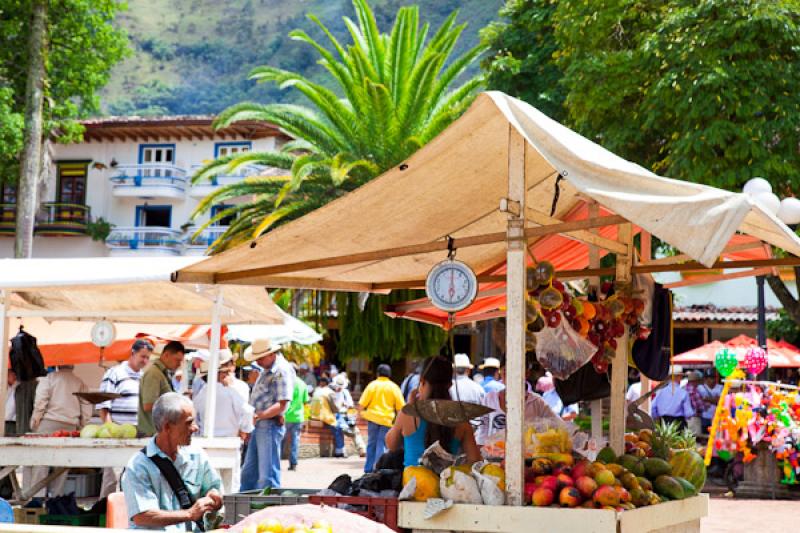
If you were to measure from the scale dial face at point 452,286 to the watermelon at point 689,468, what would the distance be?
2.14 m

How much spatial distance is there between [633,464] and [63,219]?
45389 millimetres

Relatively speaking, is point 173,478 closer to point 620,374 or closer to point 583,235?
point 583,235

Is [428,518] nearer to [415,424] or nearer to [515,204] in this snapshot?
[415,424]

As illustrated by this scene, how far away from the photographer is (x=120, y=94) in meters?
113

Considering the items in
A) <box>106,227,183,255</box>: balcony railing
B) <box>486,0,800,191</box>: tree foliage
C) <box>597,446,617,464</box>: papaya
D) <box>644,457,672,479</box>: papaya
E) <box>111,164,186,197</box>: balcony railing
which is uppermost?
<box>111,164,186,197</box>: balcony railing

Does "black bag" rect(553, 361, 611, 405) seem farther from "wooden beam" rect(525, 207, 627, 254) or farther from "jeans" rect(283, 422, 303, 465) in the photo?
"jeans" rect(283, 422, 303, 465)

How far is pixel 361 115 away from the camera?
83.1 feet

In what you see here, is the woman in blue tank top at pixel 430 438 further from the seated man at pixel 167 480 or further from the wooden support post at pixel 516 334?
Answer: the seated man at pixel 167 480

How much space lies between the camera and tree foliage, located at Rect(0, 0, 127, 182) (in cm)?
3170

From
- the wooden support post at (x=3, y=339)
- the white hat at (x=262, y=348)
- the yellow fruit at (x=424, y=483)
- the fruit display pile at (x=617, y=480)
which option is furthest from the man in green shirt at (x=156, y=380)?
the yellow fruit at (x=424, y=483)

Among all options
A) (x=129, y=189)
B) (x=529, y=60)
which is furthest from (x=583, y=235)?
(x=129, y=189)

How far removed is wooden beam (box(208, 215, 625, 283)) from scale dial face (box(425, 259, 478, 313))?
157 millimetres

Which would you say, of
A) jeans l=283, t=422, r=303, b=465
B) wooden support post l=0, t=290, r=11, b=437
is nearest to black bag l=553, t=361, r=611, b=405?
wooden support post l=0, t=290, r=11, b=437

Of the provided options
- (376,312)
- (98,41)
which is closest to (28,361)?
(376,312)
